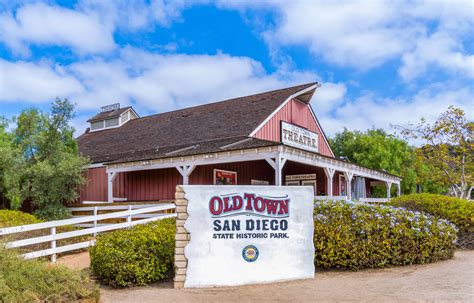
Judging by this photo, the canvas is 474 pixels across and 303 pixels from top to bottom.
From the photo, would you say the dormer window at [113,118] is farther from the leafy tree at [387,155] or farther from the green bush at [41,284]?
the green bush at [41,284]

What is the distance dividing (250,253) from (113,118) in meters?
23.7

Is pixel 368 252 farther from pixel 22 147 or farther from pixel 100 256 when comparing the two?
pixel 22 147

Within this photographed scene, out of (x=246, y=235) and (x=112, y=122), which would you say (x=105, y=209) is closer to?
(x=246, y=235)

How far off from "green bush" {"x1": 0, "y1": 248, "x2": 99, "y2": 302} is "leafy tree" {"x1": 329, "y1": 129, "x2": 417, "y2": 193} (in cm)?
3356

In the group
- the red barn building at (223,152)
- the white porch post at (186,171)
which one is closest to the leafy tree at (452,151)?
the red barn building at (223,152)

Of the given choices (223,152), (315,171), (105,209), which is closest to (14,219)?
(105,209)

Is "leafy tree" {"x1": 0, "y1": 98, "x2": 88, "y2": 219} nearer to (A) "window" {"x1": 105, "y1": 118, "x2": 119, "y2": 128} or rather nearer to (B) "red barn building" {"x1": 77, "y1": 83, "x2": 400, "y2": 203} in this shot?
(B) "red barn building" {"x1": 77, "y1": 83, "x2": 400, "y2": 203}

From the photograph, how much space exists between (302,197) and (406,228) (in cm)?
248

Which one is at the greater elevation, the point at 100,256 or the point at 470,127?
the point at 470,127

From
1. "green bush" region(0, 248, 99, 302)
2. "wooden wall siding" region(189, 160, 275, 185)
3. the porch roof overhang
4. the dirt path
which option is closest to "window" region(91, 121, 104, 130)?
the porch roof overhang

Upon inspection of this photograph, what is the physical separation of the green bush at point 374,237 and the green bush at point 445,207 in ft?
4.66

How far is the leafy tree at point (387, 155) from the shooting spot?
37.8 metres

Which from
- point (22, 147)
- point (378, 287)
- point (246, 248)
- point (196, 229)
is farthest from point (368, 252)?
point (22, 147)

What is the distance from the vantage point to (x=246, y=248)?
847cm
